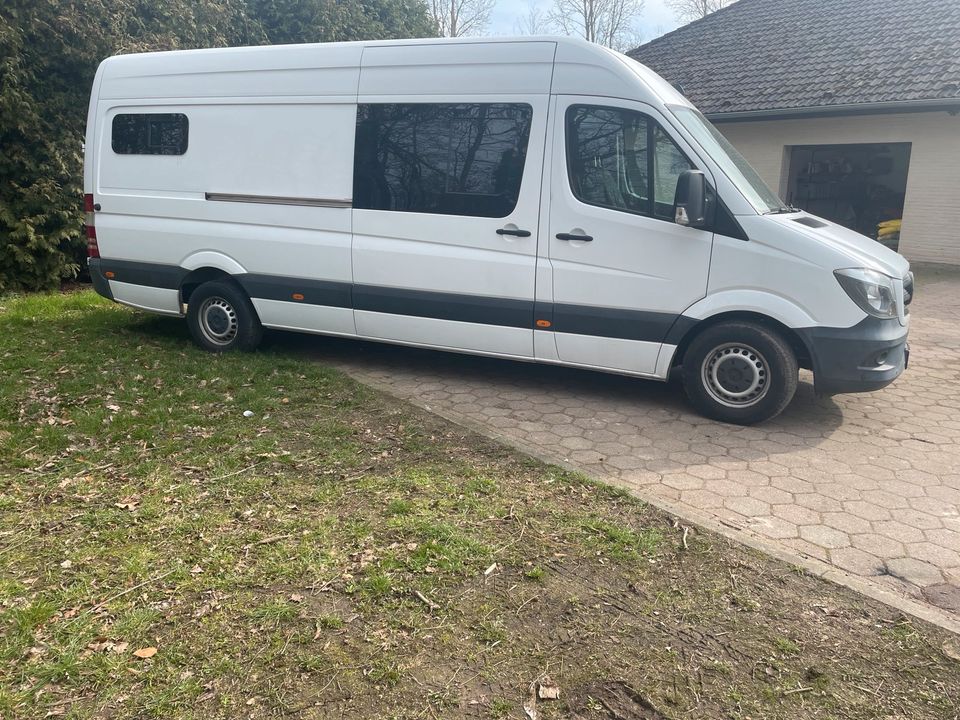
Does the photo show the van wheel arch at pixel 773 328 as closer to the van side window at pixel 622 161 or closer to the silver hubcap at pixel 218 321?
the van side window at pixel 622 161

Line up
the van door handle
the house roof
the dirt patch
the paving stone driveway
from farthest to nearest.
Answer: the house roof
the van door handle
the paving stone driveway
the dirt patch

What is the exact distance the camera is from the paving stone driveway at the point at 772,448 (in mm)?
4012

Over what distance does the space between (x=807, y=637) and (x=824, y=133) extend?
13753 mm

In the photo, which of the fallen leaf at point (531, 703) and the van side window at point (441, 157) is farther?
the van side window at point (441, 157)

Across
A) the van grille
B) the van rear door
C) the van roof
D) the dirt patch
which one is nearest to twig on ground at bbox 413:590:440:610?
the dirt patch

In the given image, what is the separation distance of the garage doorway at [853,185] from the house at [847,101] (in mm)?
21

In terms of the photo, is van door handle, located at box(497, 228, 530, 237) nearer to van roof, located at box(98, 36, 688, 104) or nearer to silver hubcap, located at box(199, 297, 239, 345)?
van roof, located at box(98, 36, 688, 104)

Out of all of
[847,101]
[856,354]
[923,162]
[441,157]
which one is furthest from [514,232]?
[923,162]

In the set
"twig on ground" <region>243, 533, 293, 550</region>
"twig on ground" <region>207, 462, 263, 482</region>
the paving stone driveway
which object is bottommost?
"twig on ground" <region>243, 533, 293, 550</region>

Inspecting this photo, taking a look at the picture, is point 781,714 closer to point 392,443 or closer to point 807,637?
point 807,637

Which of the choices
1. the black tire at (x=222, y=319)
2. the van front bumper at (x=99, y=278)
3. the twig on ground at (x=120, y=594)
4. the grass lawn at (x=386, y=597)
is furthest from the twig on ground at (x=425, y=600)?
the van front bumper at (x=99, y=278)

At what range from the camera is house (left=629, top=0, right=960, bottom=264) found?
13.6m

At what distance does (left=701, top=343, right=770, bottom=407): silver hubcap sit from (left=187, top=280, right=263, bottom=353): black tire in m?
4.04

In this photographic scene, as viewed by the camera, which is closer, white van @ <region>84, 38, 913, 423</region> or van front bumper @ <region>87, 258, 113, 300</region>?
white van @ <region>84, 38, 913, 423</region>
